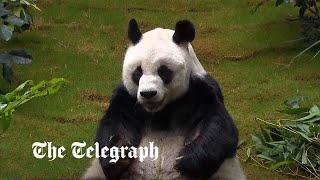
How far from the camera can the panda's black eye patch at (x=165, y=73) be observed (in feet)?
13.9

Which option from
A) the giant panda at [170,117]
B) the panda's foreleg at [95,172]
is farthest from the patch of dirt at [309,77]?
the panda's foreleg at [95,172]

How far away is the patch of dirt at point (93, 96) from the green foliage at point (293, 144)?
2.30m

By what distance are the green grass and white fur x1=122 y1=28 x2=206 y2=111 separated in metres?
2.02

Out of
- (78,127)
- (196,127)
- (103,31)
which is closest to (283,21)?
(103,31)

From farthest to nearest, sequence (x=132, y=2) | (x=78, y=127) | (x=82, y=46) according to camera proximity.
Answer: (x=132, y=2), (x=82, y=46), (x=78, y=127)

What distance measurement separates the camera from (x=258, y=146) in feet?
21.9

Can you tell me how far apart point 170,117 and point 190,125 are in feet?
0.41

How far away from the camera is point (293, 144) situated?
629 cm

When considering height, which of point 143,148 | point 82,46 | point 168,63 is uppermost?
point 168,63

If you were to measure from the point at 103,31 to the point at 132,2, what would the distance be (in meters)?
1.86

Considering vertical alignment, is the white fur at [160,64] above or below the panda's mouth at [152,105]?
above

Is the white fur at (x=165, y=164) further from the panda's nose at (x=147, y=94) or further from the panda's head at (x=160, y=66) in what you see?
the panda's nose at (x=147, y=94)

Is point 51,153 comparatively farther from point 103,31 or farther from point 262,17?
point 262,17

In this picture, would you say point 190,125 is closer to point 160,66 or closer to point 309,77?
point 160,66
